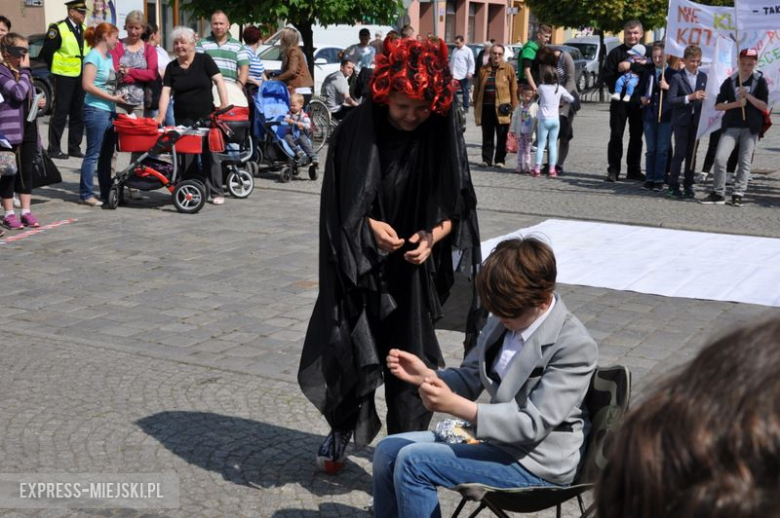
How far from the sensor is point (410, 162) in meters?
3.92

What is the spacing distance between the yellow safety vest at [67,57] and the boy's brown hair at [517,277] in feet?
40.6

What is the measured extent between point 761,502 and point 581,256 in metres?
8.13

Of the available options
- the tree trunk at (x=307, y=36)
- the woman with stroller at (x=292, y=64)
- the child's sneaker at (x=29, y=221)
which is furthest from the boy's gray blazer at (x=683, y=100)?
the tree trunk at (x=307, y=36)

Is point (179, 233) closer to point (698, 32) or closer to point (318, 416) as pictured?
point (318, 416)

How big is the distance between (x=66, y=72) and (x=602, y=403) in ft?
41.5

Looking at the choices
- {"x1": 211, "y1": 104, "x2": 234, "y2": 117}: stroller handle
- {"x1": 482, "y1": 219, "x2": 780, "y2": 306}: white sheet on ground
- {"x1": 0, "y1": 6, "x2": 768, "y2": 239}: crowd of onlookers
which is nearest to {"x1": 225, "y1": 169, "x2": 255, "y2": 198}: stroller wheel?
{"x1": 0, "y1": 6, "x2": 768, "y2": 239}: crowd of onlookers

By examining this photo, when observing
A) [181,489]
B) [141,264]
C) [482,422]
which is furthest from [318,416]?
[141,264]

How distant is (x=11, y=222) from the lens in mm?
9438

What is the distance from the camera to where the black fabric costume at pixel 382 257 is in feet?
12.6

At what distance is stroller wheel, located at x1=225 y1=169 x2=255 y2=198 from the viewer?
11539 mm

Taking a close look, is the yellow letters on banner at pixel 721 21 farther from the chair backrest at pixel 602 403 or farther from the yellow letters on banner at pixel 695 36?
the chair backrest at pixel 602 403

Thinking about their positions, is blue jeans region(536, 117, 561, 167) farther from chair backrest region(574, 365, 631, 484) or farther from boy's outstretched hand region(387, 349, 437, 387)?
boy's outstretched hand region(387, 349, 437, 387)

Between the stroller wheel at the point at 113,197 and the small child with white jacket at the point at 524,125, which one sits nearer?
the stroller wheel at the point at 113,197

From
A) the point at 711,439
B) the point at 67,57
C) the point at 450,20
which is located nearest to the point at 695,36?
the point at 67,57
